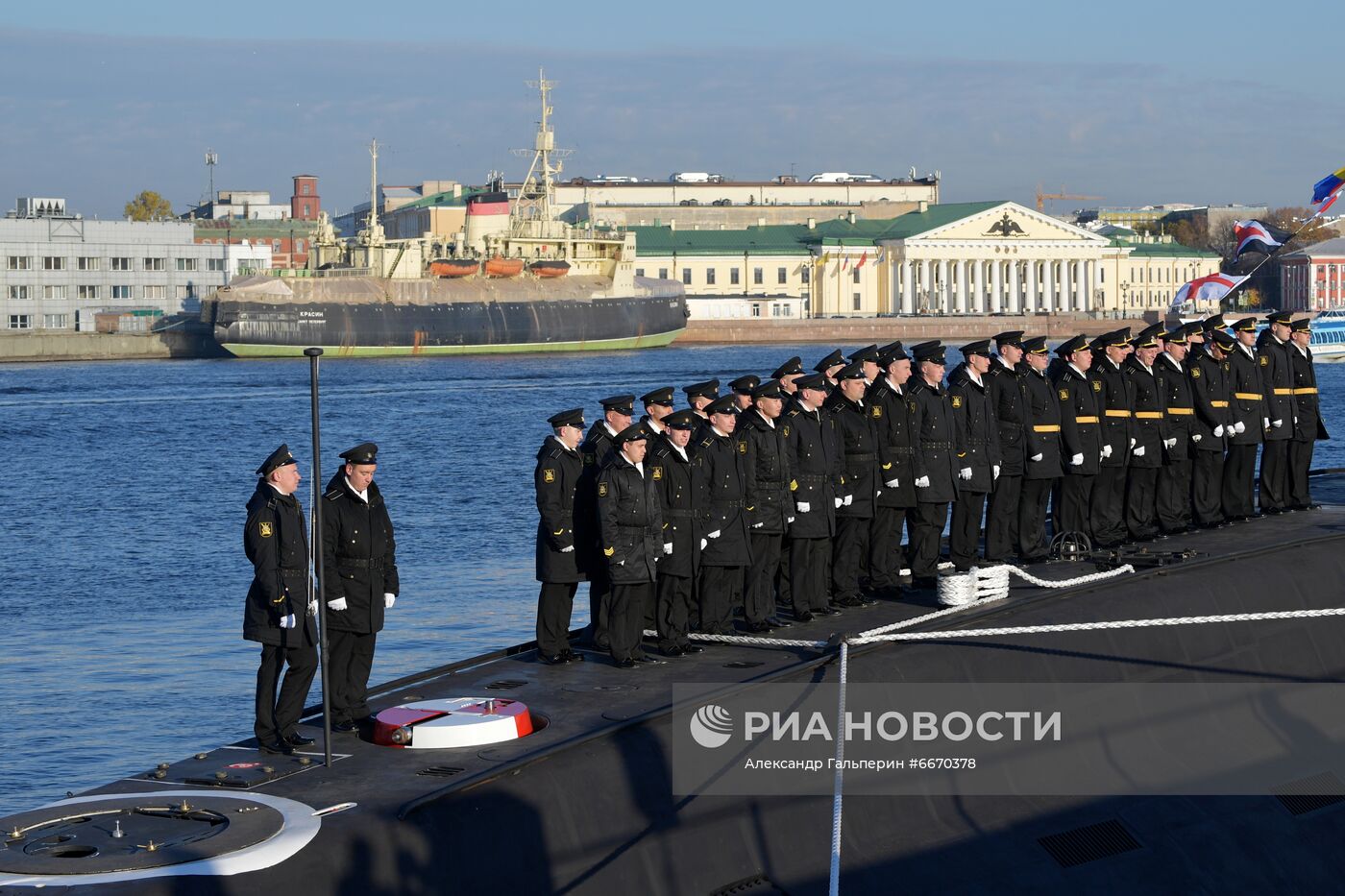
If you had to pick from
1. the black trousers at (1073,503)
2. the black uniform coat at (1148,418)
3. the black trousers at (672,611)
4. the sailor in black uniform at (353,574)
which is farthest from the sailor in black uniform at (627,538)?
the black uniform coat at (1148,418)

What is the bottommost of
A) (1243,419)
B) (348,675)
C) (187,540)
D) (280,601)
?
(187,540)

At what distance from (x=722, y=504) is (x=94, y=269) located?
101m

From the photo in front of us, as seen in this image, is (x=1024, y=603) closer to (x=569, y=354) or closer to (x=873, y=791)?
(x=873, y=791)

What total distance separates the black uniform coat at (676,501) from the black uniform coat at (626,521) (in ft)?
1.42

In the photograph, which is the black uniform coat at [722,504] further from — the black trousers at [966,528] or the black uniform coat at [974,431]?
the black trousers at [966,528]

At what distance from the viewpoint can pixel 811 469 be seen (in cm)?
1174

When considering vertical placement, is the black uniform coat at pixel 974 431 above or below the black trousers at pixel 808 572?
above

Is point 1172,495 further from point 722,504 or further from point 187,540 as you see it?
point 187,540

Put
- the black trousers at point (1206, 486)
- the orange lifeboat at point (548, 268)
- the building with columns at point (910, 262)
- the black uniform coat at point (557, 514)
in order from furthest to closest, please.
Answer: the building with columns at point (910, 262), the orange lifeboat at point (548, 268), the black trousers at point (1206, 486), the black uniform coat at point (557, 514)

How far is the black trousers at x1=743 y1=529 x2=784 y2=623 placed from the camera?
11.4 metres

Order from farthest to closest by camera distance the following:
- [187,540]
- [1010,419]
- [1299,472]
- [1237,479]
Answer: [187,540]
[1299,472]
[1237,479]
[1010,419]

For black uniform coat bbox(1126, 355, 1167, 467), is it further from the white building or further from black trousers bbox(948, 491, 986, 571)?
the white building

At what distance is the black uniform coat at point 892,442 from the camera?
12594 mm

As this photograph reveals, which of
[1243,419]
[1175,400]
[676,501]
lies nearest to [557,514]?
[676,501]
